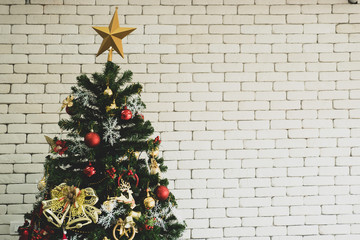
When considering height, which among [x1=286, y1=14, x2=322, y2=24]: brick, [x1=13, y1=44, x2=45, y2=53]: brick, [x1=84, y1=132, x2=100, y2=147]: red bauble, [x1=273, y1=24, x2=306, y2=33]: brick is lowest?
[x1=84, y1=132, x2=100, y2=147]: red bauble

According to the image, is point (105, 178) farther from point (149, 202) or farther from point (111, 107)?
point (111, 107)

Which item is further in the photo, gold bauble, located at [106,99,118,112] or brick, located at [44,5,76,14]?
brick, located at [44,5,76,14]

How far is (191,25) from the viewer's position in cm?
246

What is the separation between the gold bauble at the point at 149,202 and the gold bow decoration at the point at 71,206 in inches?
9.4

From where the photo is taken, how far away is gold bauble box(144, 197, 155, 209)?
1.59m

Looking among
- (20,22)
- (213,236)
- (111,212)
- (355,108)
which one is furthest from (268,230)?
(20,22)

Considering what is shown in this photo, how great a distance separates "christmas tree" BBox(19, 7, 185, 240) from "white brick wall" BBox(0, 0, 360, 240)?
28.4 inches

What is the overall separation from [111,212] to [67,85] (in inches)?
49.6

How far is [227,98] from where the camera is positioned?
2441 millimetres

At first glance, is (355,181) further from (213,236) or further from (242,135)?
(213,236)

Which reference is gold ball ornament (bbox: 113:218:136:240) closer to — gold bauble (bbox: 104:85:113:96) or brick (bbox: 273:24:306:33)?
gold bauble (bbox: 104:85:113:96)

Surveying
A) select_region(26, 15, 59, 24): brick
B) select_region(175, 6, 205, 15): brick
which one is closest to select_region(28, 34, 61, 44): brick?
select_region(26, 15, 59, 24): brick

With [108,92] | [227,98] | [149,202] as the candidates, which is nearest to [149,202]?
[149,202]

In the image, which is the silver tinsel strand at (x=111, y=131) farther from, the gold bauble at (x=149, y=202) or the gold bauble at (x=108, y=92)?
the gold bauble at (x=149, y=202)
